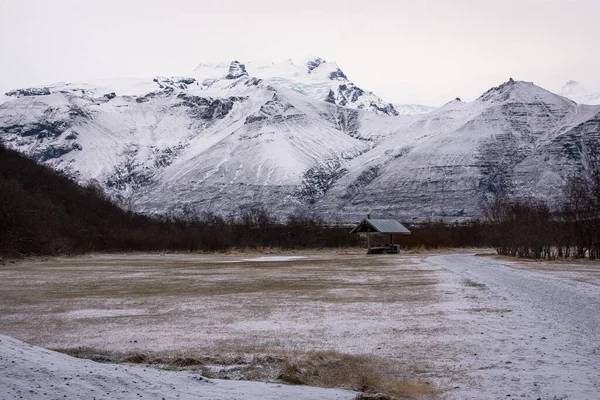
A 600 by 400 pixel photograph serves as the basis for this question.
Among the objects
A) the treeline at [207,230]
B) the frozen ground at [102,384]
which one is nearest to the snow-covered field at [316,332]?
the frozen ground at [102,384]

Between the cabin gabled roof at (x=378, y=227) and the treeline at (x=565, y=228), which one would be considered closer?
the treeline at (x=565, y=228)

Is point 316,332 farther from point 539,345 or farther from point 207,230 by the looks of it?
point 207,230

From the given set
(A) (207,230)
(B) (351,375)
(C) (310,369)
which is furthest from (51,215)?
(B) (351,375)

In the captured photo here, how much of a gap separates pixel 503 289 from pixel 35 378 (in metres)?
21.9

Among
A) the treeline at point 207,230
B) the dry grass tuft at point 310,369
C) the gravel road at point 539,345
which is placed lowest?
the dry grass tuft at point 310,369

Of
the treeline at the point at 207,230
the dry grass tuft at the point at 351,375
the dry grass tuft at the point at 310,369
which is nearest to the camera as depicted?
the dry grass tuft at the point at 351,375

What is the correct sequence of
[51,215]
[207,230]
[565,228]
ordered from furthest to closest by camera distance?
[207,230] < [51,215] < [565,228]

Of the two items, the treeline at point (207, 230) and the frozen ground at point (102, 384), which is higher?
the treeline at point (207, 230)

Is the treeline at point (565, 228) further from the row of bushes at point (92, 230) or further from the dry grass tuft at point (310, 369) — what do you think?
the dry grass tuft at point (310, 369)

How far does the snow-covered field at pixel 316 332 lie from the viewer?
9.41m

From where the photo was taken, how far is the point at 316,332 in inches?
653

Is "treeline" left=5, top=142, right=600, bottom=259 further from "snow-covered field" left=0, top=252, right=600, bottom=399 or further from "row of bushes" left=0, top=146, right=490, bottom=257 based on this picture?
"snow-covered field" left=0, top=252, right=600, bottom=399

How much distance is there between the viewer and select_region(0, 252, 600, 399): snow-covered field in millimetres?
9406

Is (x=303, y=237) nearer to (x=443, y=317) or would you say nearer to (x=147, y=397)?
(x=443, y=317)
